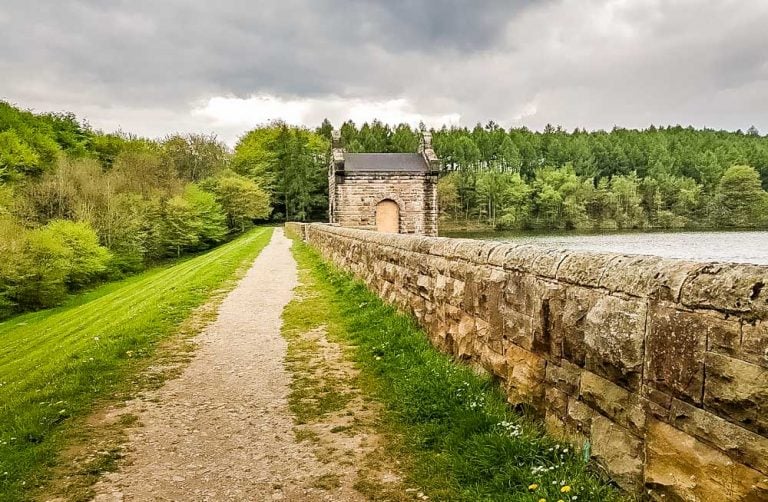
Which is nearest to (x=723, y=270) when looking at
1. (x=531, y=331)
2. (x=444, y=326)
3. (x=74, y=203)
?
(x=531, y=331)

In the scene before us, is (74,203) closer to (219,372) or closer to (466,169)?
(219,372)

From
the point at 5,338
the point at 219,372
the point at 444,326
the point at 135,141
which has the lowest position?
the point at 5,338

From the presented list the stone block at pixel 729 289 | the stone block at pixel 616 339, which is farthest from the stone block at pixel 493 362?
the stone block at pixel 729 289

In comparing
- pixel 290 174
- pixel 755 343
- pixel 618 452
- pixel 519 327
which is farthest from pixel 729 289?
pixel 290 174

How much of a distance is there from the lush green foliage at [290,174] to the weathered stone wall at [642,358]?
198 ft

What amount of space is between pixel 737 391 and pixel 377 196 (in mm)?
29594

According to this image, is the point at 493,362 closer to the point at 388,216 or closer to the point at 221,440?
the point at 221,440

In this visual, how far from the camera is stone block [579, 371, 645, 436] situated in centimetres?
285

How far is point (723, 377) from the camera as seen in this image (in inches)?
92.4

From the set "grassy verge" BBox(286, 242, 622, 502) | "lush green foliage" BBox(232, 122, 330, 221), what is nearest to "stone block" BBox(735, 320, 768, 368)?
"grassy verge" BBox(286, 242, 622, 502)

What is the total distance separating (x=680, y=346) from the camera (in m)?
2.56

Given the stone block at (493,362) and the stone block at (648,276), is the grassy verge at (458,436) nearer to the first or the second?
the stone block at (493,362)

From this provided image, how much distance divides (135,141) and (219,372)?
71.3m

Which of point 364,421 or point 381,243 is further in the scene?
point 381,243
